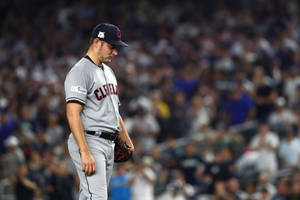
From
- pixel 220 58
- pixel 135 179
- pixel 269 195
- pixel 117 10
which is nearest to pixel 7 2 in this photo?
pixel 117 10

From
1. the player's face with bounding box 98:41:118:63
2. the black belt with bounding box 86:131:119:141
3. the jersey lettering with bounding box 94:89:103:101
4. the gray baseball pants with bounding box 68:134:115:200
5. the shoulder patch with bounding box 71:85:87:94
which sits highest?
the player's face with bounding box 98:41:118:63

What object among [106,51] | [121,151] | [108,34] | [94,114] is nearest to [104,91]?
[94,114]

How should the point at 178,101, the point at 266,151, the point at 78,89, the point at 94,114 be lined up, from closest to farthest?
1. the point at 78,89
2. the point at 94,114
3. the point at 266,151
4. the point at 178,101

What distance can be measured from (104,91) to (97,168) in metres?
0.59

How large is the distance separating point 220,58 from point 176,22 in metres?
3.35

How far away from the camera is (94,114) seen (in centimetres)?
482

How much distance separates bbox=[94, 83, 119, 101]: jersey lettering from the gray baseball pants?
1.02 ft

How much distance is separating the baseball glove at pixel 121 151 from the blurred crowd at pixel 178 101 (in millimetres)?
5040

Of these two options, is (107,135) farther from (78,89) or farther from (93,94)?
(78,89)

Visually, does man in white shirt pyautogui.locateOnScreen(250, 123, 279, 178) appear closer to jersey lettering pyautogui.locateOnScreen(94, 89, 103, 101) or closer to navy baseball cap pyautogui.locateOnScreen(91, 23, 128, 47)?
jersey lettering pyautogui.locateOnScreen(94, 89, 103, 101)

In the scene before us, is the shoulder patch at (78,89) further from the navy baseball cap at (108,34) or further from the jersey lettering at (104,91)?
the navy baseball cap at (108,34)

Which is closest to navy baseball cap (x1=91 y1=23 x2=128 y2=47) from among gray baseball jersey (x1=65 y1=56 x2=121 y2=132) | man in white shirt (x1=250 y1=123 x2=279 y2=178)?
gray baseball jersey (x1=65 y1=56 x2=121 y2=132)

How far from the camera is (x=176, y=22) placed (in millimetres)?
17469

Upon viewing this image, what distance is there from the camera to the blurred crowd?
10.6 meters
